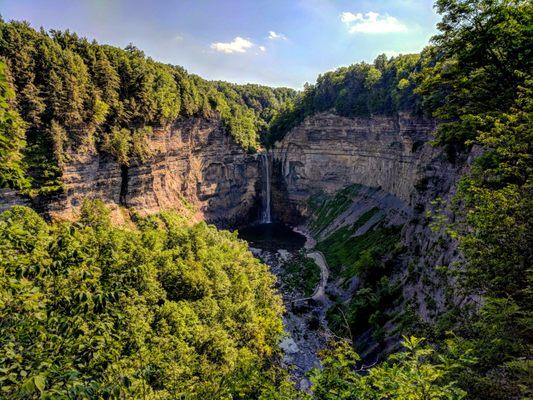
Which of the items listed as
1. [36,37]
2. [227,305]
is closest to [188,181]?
[36,37]

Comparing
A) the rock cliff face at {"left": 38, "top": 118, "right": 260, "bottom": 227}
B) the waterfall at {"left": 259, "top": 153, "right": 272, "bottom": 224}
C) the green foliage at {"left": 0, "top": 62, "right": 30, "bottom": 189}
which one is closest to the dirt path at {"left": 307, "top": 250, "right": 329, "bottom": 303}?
the rock cliff face at {"left": 38, "top": 118, "right": 260, "bottom": 227}

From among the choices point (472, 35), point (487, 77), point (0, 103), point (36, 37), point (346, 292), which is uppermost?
point (36, 37)

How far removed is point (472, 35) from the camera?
2086 centimetres

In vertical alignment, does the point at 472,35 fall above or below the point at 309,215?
above

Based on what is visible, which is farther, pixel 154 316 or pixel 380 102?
pixel 380 102

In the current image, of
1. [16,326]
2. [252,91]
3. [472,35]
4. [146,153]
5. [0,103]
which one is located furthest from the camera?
[252,91]

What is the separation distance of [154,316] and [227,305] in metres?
7.71

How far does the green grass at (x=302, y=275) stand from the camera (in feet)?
191

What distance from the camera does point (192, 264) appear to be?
112 feet

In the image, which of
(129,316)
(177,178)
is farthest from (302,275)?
(129,316)

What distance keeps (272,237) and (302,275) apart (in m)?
31.8

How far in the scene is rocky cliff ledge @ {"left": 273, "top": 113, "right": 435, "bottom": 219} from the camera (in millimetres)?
68688

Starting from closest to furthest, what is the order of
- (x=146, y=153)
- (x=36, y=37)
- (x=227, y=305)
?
(x=227, y=305)
(x=36, y=37)
(x=146, y=153)

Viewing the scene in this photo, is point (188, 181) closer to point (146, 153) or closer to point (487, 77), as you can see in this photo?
point (146, 153)
